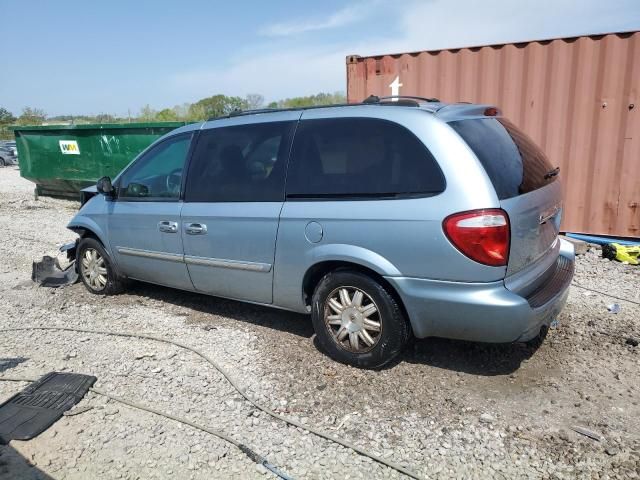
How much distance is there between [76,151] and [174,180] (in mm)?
8781

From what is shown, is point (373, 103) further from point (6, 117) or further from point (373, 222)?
point (6, 117)

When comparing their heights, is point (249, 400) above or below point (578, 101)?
below

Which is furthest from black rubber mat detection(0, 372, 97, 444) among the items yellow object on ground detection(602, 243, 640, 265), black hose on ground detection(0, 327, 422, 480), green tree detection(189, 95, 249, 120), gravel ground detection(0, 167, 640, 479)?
green tree detection(189, 95, 249, 120)

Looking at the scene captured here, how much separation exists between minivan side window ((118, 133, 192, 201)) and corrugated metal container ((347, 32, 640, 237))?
14.5 feet

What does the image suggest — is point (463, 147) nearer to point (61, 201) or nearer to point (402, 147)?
point (402, 147)

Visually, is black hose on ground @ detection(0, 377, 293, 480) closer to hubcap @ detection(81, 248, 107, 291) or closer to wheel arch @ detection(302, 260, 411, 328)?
wheel arch @ detection(302, 260, 411, 328)

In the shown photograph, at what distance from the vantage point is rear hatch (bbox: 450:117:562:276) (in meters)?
3.12

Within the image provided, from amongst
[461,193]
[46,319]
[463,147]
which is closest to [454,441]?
[461,193]

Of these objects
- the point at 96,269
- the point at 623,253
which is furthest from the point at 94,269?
the point at 623,253

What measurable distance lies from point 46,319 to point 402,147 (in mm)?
3754

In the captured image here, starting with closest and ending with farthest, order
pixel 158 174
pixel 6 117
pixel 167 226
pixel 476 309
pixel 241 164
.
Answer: pixel 476 309 < pixel 241 164 < pixel 167 226 < pixel 158 174 < pixel 6 117

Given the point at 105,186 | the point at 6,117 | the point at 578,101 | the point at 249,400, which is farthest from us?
the point at 6,117

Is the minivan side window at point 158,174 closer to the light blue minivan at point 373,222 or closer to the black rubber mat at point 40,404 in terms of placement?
the light blue minivan at point 373,222

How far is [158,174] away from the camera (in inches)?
190
